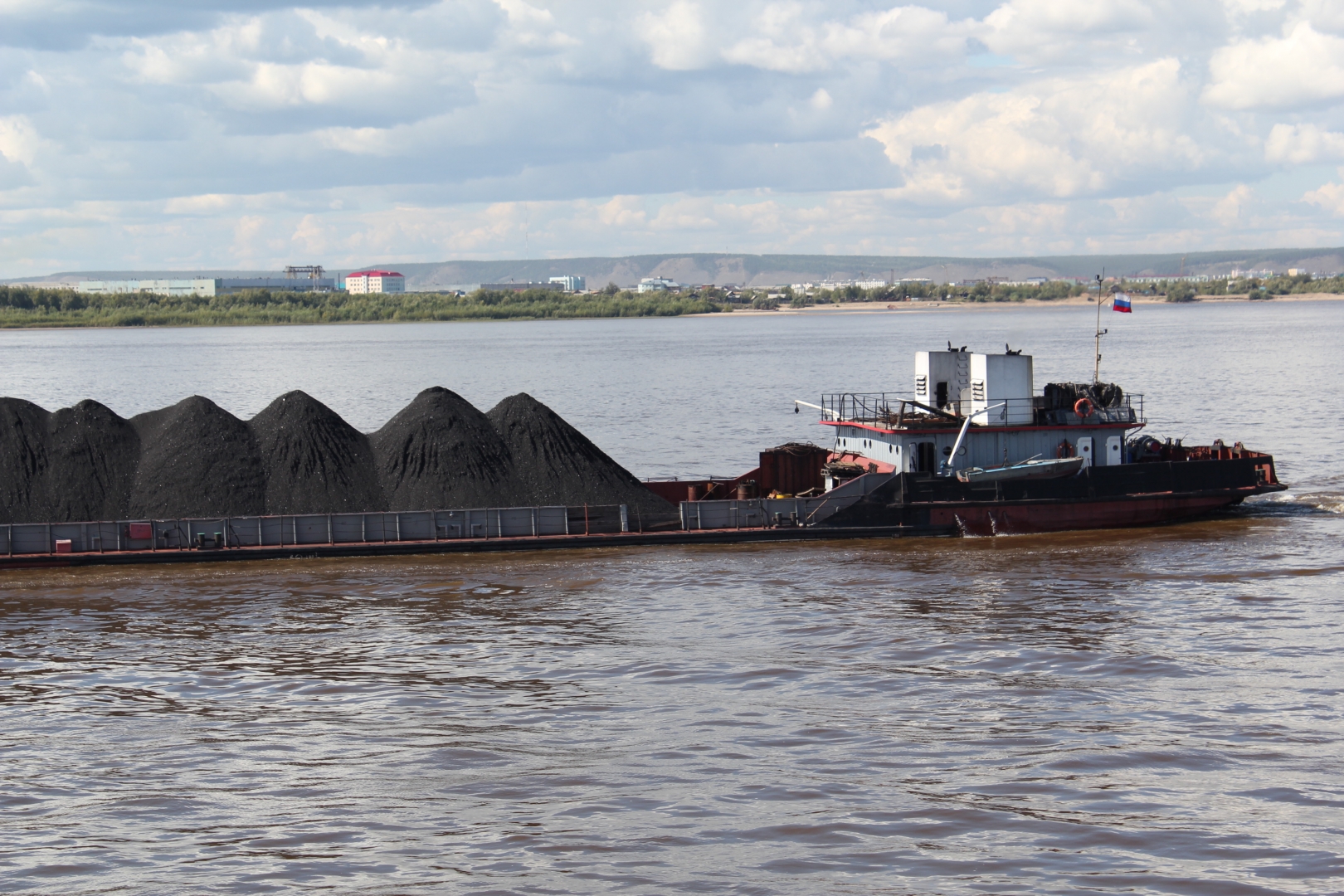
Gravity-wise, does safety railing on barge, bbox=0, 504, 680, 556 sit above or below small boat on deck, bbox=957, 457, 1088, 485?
below

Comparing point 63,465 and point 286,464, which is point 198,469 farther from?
point 63,465

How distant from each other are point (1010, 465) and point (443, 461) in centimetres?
1574

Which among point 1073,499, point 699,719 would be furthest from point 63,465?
point 1073,499

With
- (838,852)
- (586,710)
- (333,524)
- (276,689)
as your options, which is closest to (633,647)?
(586,710)

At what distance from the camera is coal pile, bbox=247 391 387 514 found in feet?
108

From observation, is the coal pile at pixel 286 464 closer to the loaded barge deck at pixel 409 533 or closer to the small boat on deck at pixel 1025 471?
the loaded barge deck at pixel 409 533

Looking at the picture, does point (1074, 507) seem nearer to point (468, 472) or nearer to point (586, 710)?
point (468, 472)

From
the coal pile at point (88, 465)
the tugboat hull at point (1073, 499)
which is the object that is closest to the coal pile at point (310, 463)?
the coal pile at point (88, 465)

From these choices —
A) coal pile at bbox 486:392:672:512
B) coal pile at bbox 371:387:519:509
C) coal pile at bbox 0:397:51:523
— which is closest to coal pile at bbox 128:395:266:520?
coal pile at bbox 0:397:51:523

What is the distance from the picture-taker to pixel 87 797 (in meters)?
16.6

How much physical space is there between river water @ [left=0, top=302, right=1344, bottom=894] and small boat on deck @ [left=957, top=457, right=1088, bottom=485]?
1895 millimetres

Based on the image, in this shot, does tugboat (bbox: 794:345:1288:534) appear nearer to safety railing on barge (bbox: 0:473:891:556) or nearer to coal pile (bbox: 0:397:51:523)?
safety railing on barge (bbox: 0:473:891:556)

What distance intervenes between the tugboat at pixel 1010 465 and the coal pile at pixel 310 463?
1233 cm

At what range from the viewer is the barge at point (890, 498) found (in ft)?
103
